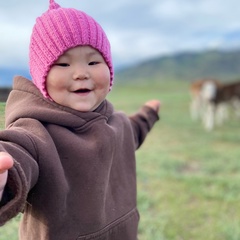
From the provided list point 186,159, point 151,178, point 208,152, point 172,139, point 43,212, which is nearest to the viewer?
point 43,212

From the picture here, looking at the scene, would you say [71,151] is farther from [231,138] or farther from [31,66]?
[231,138]

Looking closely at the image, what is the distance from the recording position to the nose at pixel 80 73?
4.00 ft

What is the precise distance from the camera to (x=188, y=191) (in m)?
3.60

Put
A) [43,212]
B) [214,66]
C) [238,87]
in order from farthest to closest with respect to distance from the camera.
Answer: [214,66] → [238,87] → [43,212]

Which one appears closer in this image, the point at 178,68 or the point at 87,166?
the point at 87,166

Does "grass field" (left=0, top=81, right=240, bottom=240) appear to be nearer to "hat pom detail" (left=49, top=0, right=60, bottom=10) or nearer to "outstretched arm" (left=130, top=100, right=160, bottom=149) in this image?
"hat pom detail" (left=49, top=0, right=60, bottom=10)

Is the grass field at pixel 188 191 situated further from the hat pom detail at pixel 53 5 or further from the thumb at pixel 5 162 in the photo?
the thumb at pixel 5 162

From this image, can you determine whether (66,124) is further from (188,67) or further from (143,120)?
(188,67)

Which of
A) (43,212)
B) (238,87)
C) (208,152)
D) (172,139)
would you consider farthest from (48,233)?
(238,87)

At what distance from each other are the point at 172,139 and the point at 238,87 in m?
3.76

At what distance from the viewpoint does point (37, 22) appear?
128 centimetres

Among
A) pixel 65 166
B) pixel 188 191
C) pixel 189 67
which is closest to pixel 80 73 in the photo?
pixel 65 166

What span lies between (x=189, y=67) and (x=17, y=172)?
92.1m

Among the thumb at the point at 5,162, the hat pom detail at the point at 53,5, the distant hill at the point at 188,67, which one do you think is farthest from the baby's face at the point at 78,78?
the distant hill at the point at 188,67
